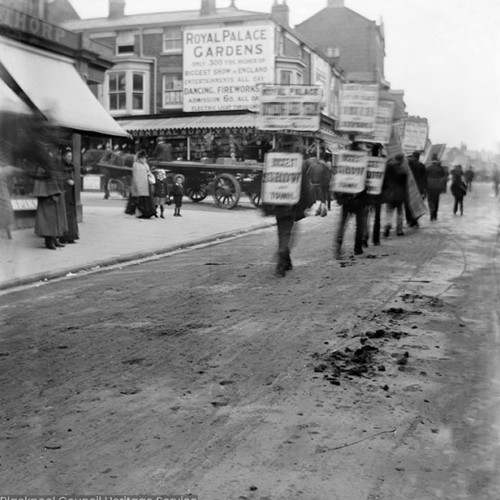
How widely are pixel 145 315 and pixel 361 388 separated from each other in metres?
2.70

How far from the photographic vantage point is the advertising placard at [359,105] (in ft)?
18.1

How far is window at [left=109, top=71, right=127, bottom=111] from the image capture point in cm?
2875

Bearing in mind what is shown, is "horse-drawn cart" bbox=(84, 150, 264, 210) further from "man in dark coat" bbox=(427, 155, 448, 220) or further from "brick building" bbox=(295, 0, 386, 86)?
"brick building" bbox=(295, 0, 386, 86)

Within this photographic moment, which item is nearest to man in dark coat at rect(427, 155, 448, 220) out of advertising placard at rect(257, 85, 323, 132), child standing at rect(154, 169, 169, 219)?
child standing at rect(154, 169, 169, 219)

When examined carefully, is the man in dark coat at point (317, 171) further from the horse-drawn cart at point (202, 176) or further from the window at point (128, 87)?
the window at point (128, 87)

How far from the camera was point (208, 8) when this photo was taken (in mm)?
5984

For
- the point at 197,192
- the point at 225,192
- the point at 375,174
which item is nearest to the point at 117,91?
the point at 197,192

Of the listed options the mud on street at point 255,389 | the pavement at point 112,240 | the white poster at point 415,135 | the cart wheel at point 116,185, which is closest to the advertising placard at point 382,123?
the mud on street at point 255,389

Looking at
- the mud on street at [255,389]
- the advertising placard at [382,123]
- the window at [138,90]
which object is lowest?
the mud on street at [255,389]

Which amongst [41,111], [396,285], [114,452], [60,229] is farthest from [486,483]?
[60,229]

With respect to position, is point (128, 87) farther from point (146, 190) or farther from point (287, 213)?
point (287, 213)

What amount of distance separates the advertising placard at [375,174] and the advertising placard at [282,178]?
4.03 ft

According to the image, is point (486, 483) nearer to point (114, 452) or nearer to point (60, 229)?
point (114, 452)

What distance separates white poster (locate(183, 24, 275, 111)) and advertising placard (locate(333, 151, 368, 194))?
45.6 inches
